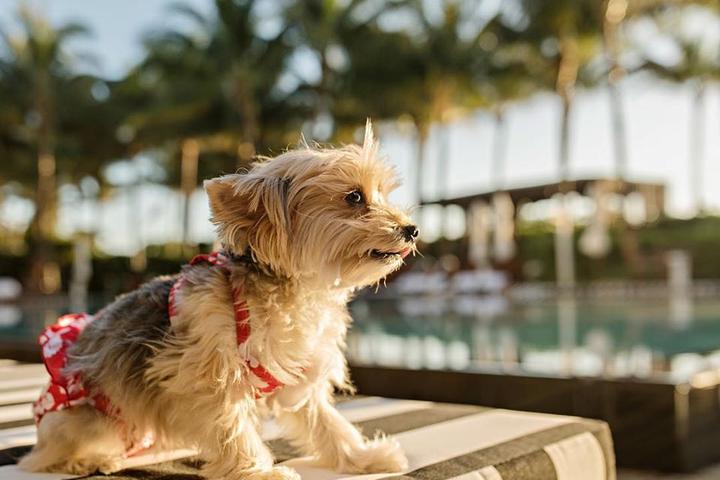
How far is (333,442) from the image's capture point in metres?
2.32

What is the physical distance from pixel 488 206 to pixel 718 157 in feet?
63.9

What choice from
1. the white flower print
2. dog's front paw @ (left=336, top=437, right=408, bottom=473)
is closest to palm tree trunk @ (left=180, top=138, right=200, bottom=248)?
the white flower print

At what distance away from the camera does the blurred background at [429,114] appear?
28766mm

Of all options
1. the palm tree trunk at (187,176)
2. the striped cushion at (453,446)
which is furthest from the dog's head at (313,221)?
the palm tree trunk at (187,176)

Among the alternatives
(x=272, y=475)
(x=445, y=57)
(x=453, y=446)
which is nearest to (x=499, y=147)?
(x=445, y=57)

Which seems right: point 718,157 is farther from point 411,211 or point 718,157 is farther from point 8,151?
point 411,211

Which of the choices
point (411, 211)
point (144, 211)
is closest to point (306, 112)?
point (144, 211)

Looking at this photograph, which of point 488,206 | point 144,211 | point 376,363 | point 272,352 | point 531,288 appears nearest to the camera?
point 272,352

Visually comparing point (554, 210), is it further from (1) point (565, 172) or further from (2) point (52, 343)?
(2) point (52, 343)

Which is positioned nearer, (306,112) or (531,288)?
(531,288)

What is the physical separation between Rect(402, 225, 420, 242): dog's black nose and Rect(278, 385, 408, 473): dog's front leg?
0.57 metres

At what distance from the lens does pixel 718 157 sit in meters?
41.5

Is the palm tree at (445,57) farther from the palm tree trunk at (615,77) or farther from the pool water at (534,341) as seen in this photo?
the pool water at (534,341)

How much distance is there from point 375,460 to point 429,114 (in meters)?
36.3
